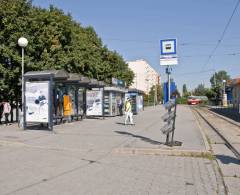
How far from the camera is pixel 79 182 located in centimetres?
786

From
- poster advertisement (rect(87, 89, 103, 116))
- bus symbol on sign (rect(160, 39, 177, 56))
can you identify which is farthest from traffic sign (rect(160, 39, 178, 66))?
poster advertisement (rect(87, 89, 103, 116))

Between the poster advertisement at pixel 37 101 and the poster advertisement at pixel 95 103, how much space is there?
8965 millimetres

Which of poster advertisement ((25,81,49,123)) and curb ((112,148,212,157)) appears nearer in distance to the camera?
curb ((112,148,212,157))

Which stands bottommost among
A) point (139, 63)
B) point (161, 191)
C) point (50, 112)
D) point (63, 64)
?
point (161, 191)

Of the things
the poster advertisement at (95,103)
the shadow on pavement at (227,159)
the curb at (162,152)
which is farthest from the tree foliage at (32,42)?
the shadow on pavement at (227,159)

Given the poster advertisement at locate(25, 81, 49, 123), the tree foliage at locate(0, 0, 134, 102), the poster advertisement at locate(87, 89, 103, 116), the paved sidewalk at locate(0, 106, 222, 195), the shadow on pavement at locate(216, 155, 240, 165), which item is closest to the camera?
the paved sidewalk at locate(0, 106, 222, 195)

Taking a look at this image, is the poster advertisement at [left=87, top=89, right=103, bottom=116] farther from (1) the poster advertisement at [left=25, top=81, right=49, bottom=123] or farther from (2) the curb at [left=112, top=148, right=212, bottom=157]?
(2) the curb at [left=112, top=148, right=212, bottom=157]

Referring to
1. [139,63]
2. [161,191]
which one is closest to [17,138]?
[161,191]

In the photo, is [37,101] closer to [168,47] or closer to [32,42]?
[32,42]

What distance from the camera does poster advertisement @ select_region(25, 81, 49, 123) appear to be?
61.3 ft

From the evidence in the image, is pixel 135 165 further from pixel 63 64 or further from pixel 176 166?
pixel 63 64

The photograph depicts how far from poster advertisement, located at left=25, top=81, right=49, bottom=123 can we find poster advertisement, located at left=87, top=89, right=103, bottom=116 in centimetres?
896

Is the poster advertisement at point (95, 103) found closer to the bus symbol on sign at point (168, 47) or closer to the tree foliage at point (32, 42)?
the tree foliage at point (32, 42)

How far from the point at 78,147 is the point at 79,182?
16.8ft
